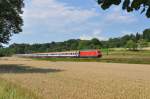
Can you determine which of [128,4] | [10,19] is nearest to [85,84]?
[128,4]

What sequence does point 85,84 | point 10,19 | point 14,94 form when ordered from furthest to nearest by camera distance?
point 10,19, point 85,84, point 14,94

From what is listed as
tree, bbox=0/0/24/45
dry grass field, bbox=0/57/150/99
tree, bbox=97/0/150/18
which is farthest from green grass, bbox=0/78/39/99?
tree, bbox=0/0/24/45

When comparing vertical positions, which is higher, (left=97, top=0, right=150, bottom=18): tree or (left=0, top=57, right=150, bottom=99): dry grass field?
(left=97, top=0, right=150, bottom=18): tree

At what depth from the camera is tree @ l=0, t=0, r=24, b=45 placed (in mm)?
47281

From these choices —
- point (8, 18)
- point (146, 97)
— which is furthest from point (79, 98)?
point (8, 18)

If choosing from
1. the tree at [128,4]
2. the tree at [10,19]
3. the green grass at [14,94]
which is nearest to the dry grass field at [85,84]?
the green grass at [14,94]

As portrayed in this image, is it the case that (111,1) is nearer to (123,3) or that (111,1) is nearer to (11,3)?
(123,3)

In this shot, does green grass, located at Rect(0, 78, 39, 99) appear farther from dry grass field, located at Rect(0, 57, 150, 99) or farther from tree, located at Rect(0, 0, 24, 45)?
tree, located at Rect(0, 0, 24, 45)

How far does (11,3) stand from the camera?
48.4 meters

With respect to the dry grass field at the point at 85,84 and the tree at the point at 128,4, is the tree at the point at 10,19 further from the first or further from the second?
the tree at the point at 128,4

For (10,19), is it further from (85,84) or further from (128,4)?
(128,4)

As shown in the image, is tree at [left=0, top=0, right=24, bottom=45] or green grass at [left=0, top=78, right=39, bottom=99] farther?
tree at [left=0, top=0, right=24, bottom=45]

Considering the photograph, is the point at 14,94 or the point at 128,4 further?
the point at 14,94

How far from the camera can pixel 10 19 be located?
48875 mm
